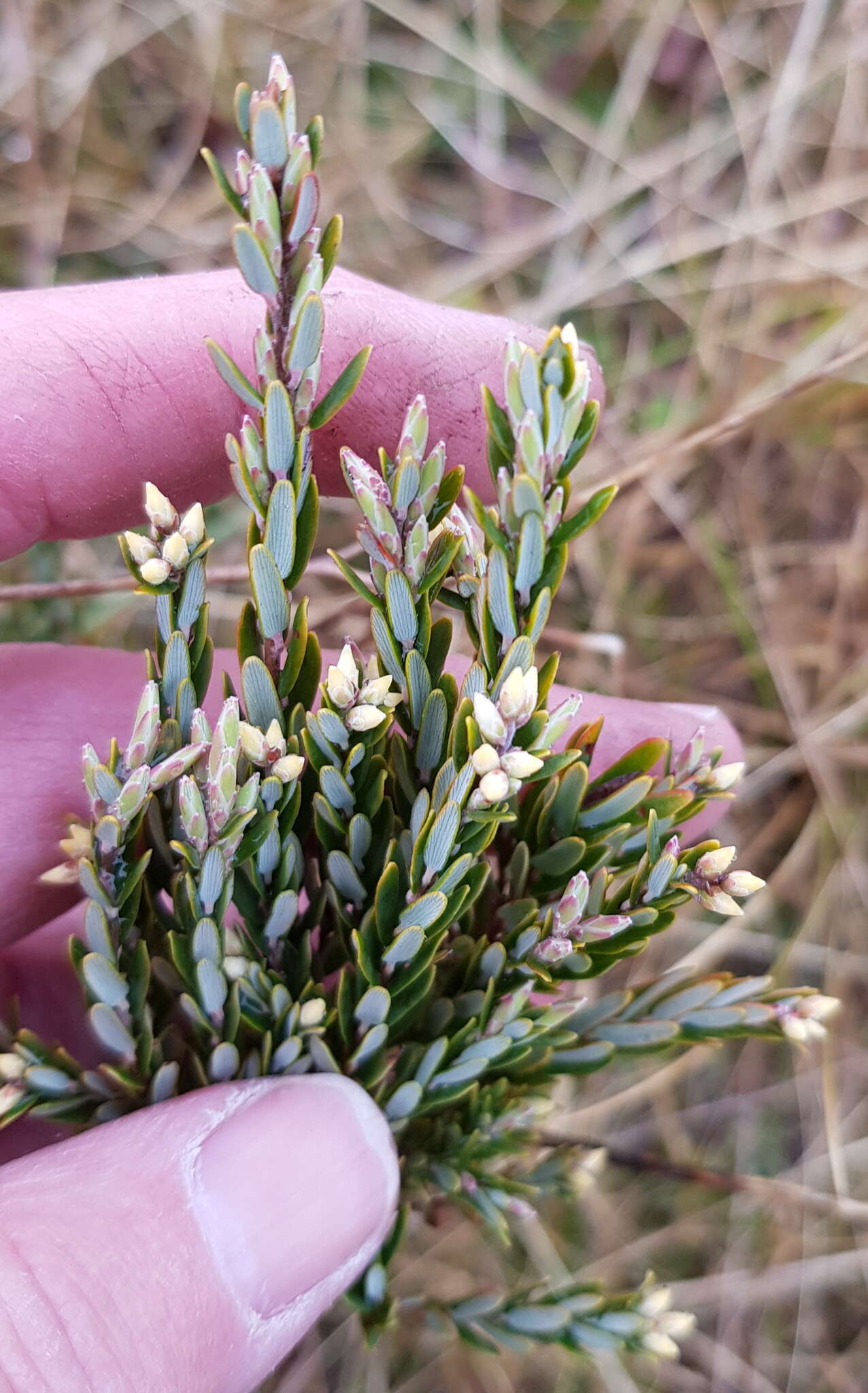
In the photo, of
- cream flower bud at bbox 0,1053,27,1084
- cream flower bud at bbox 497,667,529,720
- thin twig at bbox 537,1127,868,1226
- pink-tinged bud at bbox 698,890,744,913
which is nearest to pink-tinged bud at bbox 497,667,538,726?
cream flower bud at bbox 497,667,529,720

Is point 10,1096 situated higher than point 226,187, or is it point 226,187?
point 226,187

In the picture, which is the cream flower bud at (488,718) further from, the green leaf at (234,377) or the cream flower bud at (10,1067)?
the cream flower bud at (10,1067)

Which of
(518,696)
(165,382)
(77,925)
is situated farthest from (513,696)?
(77,925)

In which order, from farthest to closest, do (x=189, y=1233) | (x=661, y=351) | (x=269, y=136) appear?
(x=661, y=351) < (x=189, y=1233) < (x=269, y=136)

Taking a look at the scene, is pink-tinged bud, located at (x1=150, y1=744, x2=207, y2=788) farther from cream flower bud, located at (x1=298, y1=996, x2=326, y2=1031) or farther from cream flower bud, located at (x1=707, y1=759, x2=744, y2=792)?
cream flower bud, located at (x1=707, y1=759, x2=744, y2=792)

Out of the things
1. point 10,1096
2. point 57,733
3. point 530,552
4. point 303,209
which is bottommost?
point 10,1096

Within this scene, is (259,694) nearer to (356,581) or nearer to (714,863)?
(356,581)

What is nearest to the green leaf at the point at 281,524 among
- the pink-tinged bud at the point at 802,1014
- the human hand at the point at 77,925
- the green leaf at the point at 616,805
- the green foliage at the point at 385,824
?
the green foliage at the point at 385,824

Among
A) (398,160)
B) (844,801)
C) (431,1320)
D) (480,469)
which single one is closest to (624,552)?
(844,801)
